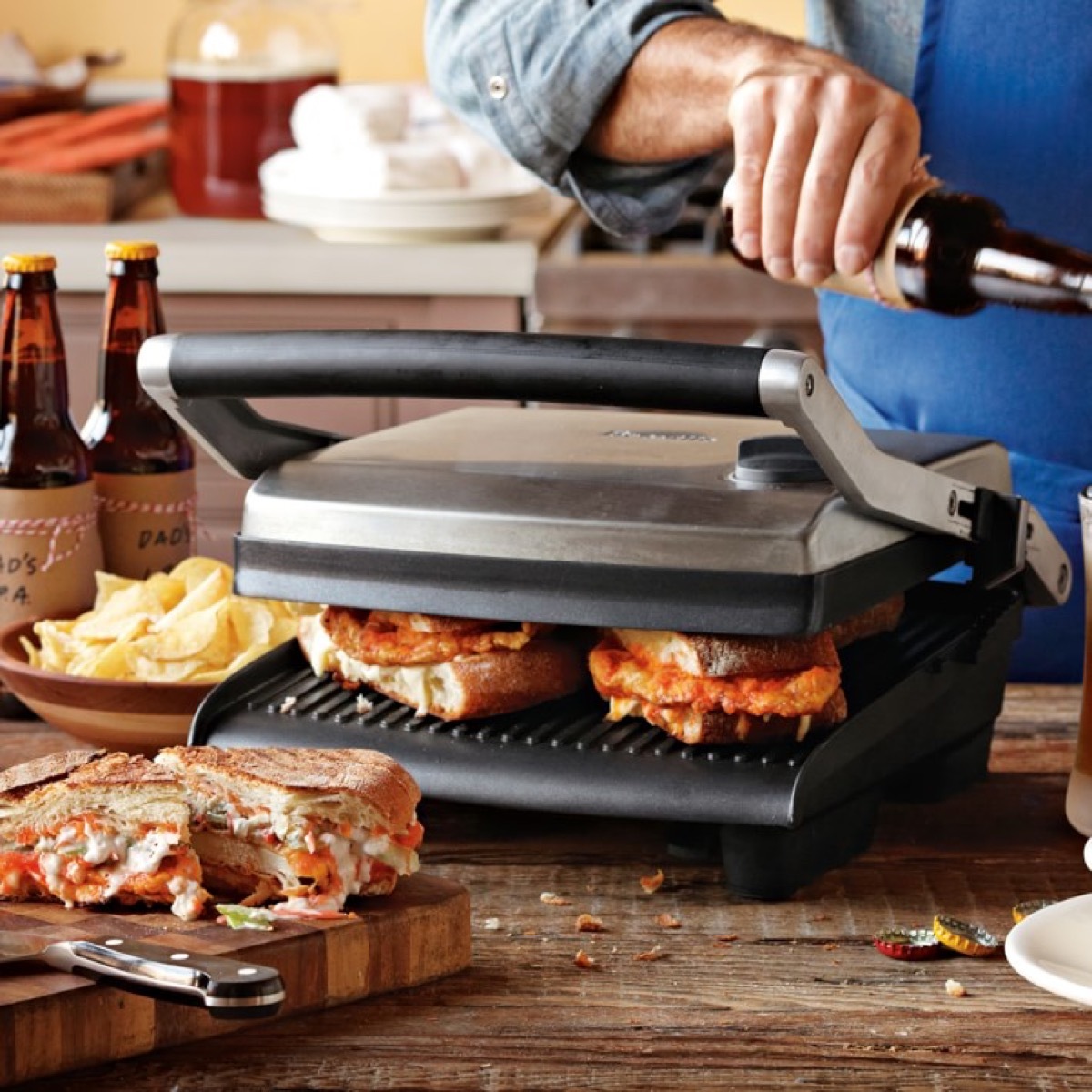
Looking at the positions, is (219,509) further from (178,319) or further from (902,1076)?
(902,1076)

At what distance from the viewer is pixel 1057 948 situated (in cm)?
90

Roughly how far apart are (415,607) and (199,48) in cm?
218

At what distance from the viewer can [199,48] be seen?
9.89 ft

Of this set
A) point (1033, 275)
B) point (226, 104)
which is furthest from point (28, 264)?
point (226, 104)

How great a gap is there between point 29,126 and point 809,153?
213cm

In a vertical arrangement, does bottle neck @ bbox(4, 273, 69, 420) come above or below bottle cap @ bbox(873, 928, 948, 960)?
above

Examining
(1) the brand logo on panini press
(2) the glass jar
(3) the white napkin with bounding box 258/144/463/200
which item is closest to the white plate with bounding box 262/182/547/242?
(3) the white napkin with bounding box 258/144/463/200

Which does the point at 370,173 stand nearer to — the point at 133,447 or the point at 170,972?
the point at 133,447

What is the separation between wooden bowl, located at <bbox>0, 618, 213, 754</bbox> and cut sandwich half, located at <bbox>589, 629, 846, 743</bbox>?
0.30 metres

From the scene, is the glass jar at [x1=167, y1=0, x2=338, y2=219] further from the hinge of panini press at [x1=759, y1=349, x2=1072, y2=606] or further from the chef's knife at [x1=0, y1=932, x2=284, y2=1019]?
the chef's knife at [x1=0, y1=932, x2=284, y2=1019]

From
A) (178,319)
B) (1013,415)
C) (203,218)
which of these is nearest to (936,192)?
(1013,415)

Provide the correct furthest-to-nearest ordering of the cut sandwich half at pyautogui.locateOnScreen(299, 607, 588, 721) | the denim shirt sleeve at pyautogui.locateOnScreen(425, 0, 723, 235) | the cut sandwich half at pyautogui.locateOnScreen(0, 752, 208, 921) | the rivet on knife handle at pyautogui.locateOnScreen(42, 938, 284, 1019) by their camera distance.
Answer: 1. the denim shirt sleeve at pyautogui.locateOnScreen(425, 0, 723, 235)
2. the cut sandwich half at pyautogui.locateOnScreen(299, 607, 588, 721)
3. the cut sandwich half at pyautogui.locateOnScreen(0, 752, 208, 921)
4. the rivet on knife handle at pyautogui.locateOnScreen(42, 938, 284, 1019)

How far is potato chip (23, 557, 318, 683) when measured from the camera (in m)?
1.22

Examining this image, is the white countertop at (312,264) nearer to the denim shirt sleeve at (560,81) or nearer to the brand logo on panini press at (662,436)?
the denim shirt sleeve at (560,81)
